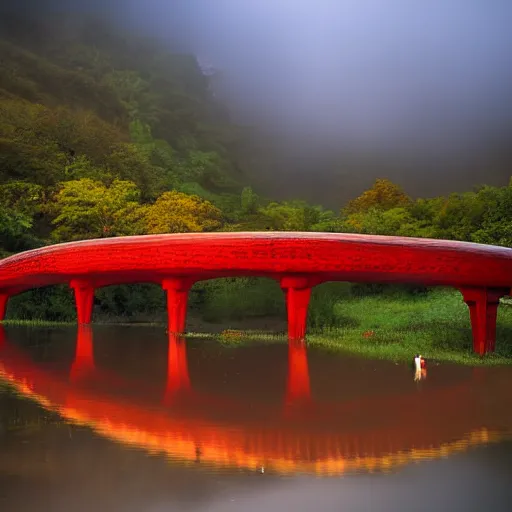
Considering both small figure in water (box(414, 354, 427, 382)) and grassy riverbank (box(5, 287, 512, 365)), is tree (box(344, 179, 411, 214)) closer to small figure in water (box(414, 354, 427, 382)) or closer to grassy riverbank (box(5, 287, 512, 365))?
grassy riverbank (box(5, 287, 512, 365))

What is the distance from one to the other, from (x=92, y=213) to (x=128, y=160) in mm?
7685

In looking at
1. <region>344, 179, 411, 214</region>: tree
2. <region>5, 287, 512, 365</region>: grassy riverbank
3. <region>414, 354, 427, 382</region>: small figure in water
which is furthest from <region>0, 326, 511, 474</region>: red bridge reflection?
<region>344, 179, 411, 214</region>: tree

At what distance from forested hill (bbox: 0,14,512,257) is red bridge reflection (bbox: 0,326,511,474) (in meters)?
14.7

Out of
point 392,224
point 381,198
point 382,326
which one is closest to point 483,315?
point 382,326

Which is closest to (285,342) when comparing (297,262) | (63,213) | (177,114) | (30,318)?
(297,262)

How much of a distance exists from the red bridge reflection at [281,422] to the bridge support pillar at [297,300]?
3.05 metres

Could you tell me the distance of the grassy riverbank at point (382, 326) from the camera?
31.9 ft

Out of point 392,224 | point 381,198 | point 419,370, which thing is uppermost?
point 381,198

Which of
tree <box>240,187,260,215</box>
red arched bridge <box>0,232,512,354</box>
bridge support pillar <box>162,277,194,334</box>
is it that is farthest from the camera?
tree <box>240,187,260,215</box>

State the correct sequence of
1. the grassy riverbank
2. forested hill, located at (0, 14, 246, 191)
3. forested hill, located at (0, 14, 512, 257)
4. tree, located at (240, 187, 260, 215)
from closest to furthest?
the grassy riverbank < forested hill, located at (0, 14, 512, 257) < forested hill, located at (0, 14, 246, 191) < tree, located at (240, 187, 260, 215)

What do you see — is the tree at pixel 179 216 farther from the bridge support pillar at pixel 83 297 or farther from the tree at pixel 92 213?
the bridge support pillar at pixel 83 297

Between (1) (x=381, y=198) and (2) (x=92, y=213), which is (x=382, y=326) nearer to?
(2) (x=92, y=213)

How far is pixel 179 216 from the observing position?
1063 inches

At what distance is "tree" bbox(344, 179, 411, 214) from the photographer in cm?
3806
